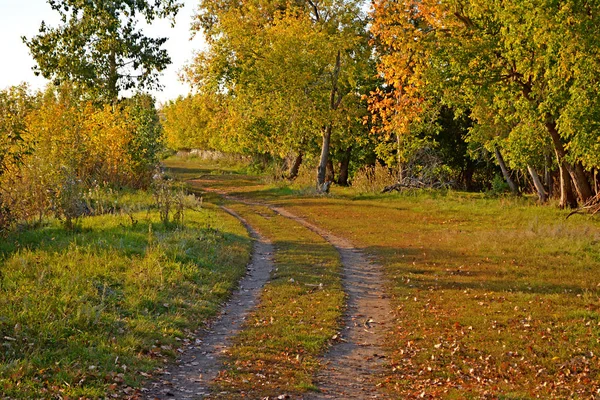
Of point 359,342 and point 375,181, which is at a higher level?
point 375,181

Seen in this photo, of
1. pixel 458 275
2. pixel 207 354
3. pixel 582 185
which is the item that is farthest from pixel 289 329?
pixel 582 185

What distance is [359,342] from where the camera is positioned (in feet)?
34.8

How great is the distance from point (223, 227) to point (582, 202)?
13872 mm

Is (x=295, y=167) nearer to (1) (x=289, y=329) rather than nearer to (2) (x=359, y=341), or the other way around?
(1) (x=289, y=329)

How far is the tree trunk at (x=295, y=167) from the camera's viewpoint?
43.4m

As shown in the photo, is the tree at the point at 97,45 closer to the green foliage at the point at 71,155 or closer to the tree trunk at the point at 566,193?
the green foliage at the point at 71,155

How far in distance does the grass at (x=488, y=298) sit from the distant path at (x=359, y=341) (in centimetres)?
27

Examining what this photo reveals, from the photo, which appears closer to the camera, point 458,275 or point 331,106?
point 458,275

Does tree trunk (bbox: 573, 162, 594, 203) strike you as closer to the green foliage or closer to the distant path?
the distant path

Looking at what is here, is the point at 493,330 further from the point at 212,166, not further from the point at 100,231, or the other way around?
the point at 212,166

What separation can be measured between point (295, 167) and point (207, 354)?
35296 millimetres

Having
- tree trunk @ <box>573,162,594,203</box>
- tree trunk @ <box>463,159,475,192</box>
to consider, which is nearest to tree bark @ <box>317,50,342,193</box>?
tree trunk @ <box>463,159,475,192</box>

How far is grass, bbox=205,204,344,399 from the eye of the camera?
8.52m

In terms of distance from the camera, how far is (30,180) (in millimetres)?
19984
